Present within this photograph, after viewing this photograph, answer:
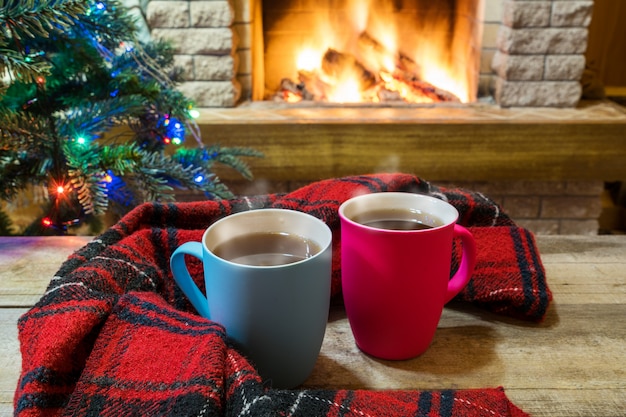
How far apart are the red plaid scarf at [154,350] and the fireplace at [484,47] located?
4.27 ft

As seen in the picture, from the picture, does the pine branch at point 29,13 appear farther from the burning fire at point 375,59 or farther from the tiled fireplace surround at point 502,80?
the burning fire at point 375,59

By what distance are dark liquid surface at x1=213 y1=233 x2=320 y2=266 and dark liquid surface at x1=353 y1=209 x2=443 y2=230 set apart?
0.07 m

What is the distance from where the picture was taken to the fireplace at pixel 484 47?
5.65ft

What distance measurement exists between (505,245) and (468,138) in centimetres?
112

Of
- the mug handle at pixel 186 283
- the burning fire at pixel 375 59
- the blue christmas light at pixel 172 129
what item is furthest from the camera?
the burning fire at pixel 375 59

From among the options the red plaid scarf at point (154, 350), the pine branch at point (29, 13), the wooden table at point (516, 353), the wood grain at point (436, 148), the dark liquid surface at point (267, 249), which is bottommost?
the wood grain at point (436, 148)

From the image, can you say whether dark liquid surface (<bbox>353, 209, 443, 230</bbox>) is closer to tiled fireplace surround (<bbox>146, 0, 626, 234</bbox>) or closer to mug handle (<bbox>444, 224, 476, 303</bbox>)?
mug handle (<bbox>444, 224, 476, 303</bbox>)

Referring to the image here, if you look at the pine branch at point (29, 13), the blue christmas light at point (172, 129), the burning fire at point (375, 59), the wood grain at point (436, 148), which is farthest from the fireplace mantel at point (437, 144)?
the pine branch at point (29, 13)

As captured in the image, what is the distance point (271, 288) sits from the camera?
41 centimetres

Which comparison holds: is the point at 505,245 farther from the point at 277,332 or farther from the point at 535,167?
the point at 535,167

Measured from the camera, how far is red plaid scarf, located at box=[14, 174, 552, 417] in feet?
1.24

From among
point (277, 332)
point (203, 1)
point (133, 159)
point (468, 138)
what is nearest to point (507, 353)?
point (277, 332)

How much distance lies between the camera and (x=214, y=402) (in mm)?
368

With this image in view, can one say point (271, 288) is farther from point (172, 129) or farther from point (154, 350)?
point (172, 129)
